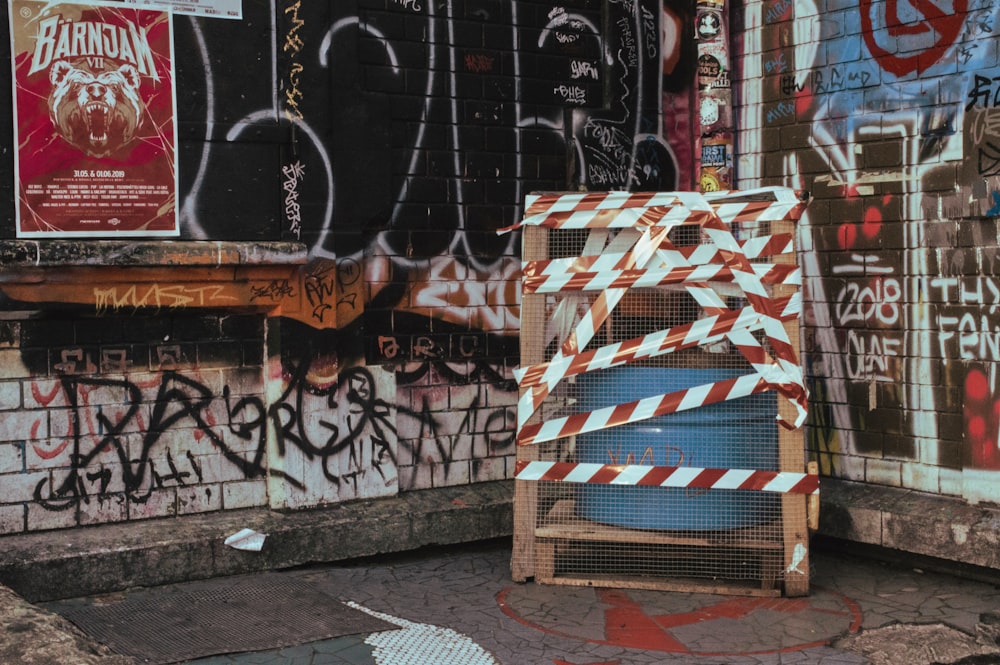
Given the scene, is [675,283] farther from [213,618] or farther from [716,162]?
[213,618]

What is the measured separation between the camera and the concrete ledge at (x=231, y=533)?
6203 mm

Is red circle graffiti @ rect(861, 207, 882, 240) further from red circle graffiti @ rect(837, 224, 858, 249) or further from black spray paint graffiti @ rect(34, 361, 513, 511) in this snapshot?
black spray paint graffiti @ rect(34, 361, 513, 511)

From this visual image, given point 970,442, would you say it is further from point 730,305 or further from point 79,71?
point 79,71

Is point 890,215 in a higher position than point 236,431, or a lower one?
higher

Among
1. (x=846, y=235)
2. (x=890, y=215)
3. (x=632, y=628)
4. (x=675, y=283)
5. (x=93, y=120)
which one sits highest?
(x=93, y=120)

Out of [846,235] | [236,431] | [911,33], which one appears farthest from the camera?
[846,235]

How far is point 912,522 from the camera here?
6945 mm

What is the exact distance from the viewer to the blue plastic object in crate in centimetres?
633

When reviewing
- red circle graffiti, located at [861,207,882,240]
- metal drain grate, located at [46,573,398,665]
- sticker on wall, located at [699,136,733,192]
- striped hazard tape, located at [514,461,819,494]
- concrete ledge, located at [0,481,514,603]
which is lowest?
metal drain grate, located at [46,573,398,665]

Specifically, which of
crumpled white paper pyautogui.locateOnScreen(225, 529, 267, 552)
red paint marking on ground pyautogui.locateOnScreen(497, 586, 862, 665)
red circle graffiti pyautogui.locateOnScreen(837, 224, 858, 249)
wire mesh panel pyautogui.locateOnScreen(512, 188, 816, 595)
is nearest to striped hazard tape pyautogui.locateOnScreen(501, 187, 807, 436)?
wire mesh panel pyautogui.locateOnScreen(512, 188, 816, 595)

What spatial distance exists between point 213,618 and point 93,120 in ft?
9.07

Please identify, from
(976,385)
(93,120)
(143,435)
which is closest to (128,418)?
(143,435)

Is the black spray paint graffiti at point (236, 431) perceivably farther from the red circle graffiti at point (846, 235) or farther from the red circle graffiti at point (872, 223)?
the red circle graffiti at point (872, 223)

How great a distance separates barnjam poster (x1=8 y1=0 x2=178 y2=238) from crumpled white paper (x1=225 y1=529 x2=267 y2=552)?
175cm
